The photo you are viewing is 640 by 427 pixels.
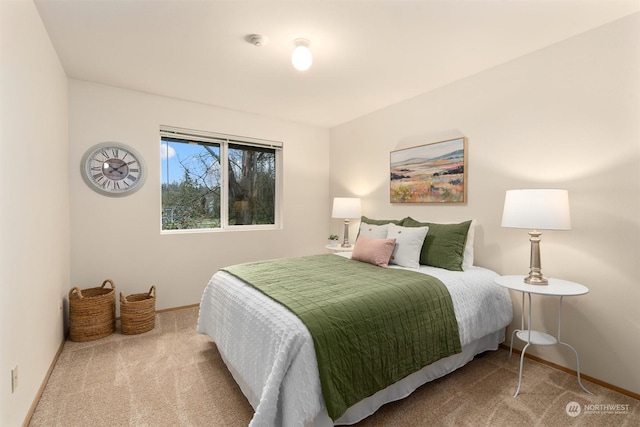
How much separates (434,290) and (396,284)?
0.27 metres

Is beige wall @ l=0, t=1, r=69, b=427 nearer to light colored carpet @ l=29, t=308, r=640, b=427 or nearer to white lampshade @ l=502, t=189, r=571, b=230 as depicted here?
light colored carpet @ l=29, t=308, r=640, b=427

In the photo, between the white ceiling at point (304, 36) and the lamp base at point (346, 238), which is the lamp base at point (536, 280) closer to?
the white ceiling at point (304, 36)

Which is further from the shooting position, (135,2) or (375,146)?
(375,146)

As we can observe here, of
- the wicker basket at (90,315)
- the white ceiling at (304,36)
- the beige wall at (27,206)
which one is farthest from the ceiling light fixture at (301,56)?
the wicker basket at (90,315)

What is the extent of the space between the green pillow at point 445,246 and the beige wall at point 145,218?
6.91 feet

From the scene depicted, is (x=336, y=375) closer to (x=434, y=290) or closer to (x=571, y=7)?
(x=434, y=290)

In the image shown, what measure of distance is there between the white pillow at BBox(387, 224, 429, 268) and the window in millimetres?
2020

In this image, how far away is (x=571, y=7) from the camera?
1909 mm

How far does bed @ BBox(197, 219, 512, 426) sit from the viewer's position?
4.75ft

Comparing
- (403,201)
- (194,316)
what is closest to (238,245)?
(194,316)

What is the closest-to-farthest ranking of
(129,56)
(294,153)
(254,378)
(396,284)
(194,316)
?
(254,378) < (396,284) < (129,56) < (194,316) < (294,153)

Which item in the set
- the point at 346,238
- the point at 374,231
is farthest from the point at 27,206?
the point at 346,238

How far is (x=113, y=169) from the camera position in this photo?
318 cm

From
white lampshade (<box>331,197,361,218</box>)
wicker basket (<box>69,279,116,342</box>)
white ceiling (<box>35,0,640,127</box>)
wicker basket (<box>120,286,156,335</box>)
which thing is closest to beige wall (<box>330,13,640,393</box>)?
white ceiling (<box>35,0,640,127</box>)
